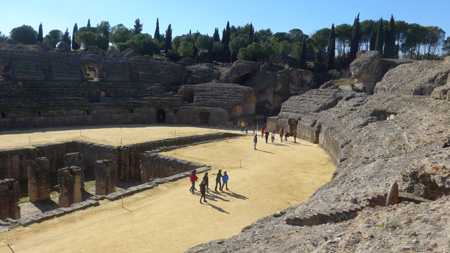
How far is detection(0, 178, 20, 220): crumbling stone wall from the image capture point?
39.8 ft

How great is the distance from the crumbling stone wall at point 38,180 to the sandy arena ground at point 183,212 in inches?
239

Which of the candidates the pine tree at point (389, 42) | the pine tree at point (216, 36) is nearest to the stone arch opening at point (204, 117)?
the pine tree at point (389, 42)

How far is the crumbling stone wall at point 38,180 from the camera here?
1470cm

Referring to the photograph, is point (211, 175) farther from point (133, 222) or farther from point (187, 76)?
point (187, 76)

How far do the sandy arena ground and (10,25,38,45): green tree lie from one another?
151ft

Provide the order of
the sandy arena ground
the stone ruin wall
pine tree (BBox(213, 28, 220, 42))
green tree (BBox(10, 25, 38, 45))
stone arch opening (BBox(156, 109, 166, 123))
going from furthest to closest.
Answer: pine tree (BBox(213, 28, 220, 42)) → green tree (BBox(10, 25, 38, 45)) → stone arch opening (BBox(156, 109, 166, 123)) → the stone ruin wall → the sandy arena ground

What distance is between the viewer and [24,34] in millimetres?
49719

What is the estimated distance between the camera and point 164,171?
1582 cm

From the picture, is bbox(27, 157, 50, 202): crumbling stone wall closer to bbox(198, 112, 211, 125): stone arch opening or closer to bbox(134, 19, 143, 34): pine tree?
bbox(198, 112, 211, 125): stone arch opening

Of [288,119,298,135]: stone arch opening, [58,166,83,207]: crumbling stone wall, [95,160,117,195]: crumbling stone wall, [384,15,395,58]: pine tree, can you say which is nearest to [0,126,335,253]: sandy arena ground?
[95,160,117,195]: crumbling stone wall

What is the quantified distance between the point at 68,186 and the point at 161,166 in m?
4.28

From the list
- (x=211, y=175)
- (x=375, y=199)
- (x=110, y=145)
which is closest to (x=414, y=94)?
(x=211, y=175)

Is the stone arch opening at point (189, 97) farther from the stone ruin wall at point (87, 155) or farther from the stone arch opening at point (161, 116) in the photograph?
the stone ruin wall at point (87, 155)

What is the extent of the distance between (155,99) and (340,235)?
1115 inches
